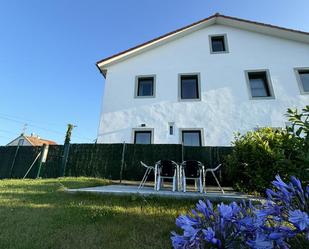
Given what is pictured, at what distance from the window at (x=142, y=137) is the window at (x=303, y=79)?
7.78m

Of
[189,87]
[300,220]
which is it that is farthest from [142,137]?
[300,220]

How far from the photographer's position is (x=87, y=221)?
3154 millimetres

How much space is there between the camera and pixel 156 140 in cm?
1059

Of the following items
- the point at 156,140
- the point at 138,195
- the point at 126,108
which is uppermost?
the point at 126,108

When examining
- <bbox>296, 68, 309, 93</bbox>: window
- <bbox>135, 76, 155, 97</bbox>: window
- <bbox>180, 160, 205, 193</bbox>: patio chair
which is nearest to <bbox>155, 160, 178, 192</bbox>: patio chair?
<bbox>180, 160, 205, 193</bbox>: patio chair

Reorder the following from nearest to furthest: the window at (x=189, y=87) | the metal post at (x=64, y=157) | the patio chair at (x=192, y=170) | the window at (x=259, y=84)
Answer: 1. the patio chair at (x=192, y=170)
2. the metal post at (x=64, y=157)
3. the window at (x=259, y=84)
4. the window at (x=189, y=87)

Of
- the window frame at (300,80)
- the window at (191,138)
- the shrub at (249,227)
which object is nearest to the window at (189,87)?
the window at (191,138)

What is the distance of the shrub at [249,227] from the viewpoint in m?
1.12

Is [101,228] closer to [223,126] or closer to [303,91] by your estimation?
[223,126]

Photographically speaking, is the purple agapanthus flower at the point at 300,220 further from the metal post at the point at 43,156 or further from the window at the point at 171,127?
the metal post at the point at 43,156

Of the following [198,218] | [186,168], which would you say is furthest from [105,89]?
[198,218]

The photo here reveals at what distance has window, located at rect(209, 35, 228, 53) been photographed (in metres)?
12.3

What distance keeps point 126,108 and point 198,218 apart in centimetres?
1047

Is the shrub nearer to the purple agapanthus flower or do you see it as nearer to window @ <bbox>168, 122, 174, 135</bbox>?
the purple agapanthus flower
